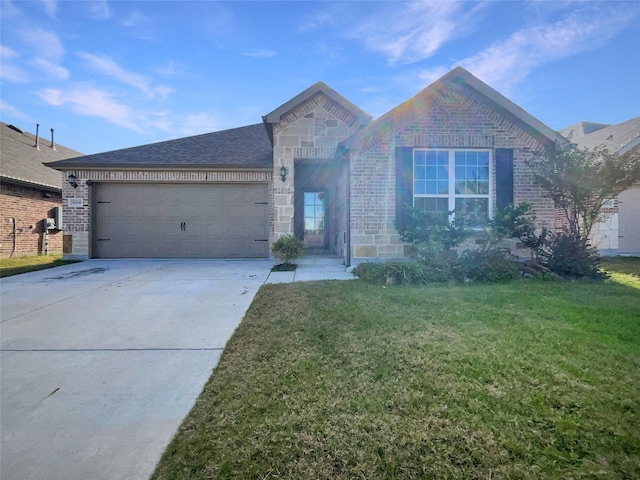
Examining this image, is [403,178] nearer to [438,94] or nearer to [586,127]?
[438,94]

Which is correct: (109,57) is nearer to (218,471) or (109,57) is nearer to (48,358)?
(48,358)

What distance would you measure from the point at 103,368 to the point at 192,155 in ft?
29.4

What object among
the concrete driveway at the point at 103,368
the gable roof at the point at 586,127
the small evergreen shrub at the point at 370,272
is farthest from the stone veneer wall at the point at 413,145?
the gable roof at the point at 586,127

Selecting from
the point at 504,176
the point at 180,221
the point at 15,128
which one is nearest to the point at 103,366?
the point at 180,221

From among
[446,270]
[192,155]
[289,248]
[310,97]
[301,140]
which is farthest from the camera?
[192,155]

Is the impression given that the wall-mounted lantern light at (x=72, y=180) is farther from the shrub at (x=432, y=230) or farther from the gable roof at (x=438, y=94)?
the shrub at (x=432, y=230)

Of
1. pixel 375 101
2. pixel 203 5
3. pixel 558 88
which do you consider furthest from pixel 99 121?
pixel 558 88

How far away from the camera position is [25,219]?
40.1 ft

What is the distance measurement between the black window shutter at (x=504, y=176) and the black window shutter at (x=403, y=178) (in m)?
2.16

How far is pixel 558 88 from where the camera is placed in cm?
978

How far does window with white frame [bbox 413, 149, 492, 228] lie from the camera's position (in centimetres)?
761

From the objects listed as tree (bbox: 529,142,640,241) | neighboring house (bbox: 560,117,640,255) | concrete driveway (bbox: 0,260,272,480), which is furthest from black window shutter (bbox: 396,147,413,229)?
neighboring house (bbox: 560,117,640,255)

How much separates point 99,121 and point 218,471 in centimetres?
1374

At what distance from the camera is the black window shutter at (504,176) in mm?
7559
